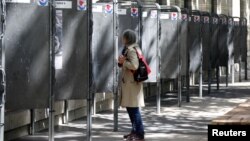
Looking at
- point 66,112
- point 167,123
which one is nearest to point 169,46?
point 167,123

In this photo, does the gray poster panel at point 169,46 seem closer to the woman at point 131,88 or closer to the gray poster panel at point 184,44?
the gray poster panel at point 184,44

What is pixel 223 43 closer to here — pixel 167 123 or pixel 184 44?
pixel 184 44

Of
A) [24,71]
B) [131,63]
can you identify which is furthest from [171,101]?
[24,71]

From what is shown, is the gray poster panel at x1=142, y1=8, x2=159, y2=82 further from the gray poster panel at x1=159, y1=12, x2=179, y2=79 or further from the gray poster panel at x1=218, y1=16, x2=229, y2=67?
the gray poster panel at x1=218, y1=16, x2=229, y2=67

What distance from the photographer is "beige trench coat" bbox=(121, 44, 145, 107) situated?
10.5 metres

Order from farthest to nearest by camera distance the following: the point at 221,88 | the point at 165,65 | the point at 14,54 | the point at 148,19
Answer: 1. the point at 221,88
2. the point at 165,65
3. the point at 148,19
4. the point at 14,54

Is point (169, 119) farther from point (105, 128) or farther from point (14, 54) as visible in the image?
point (14, 54)

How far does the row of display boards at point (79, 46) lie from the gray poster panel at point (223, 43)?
273 centimetres

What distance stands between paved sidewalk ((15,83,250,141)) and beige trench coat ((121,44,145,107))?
58 centimetres

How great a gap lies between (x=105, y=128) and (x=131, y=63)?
75.4 inches

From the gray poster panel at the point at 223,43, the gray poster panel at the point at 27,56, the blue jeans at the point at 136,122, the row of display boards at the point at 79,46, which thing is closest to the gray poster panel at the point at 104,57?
the row of display boards at the point at 79,46

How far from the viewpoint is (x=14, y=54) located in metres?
9.23

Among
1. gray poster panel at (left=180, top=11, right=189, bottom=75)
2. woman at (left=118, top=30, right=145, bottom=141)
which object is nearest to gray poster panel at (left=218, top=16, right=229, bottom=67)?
gray poster panel at (left=180, top=11, right=189, bottom=75)

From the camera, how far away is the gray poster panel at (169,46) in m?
16.2
